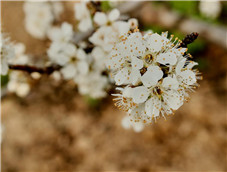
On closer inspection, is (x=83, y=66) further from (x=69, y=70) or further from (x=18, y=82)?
(x=18, y=82)

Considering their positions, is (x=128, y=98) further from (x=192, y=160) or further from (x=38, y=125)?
(x=38, y=125)

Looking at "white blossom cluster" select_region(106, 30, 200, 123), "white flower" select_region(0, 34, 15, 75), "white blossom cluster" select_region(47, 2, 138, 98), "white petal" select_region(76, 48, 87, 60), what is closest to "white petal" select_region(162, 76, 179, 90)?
"white blossom cluster" select_region(106, 30, 200, 123)

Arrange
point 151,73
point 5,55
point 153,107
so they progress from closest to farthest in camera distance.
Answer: point 151,73
point 153,107
point 5,55

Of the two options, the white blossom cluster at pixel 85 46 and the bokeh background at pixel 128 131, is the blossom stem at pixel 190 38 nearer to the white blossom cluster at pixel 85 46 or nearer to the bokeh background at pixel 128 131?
the white blossom cluster at pixel 85 46

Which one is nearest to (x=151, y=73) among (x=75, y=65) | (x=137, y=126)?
(x=137, y=126)

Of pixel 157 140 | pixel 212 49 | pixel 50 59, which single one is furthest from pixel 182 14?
pixel 50 59

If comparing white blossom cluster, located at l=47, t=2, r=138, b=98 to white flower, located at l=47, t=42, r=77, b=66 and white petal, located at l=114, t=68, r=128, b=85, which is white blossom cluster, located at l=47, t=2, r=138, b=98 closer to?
white flower, located at l=47, t=42, r=77, b=66

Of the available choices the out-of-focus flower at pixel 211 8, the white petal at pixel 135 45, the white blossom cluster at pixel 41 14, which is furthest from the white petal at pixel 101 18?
the out-of-focus flower at pixel 211 8
